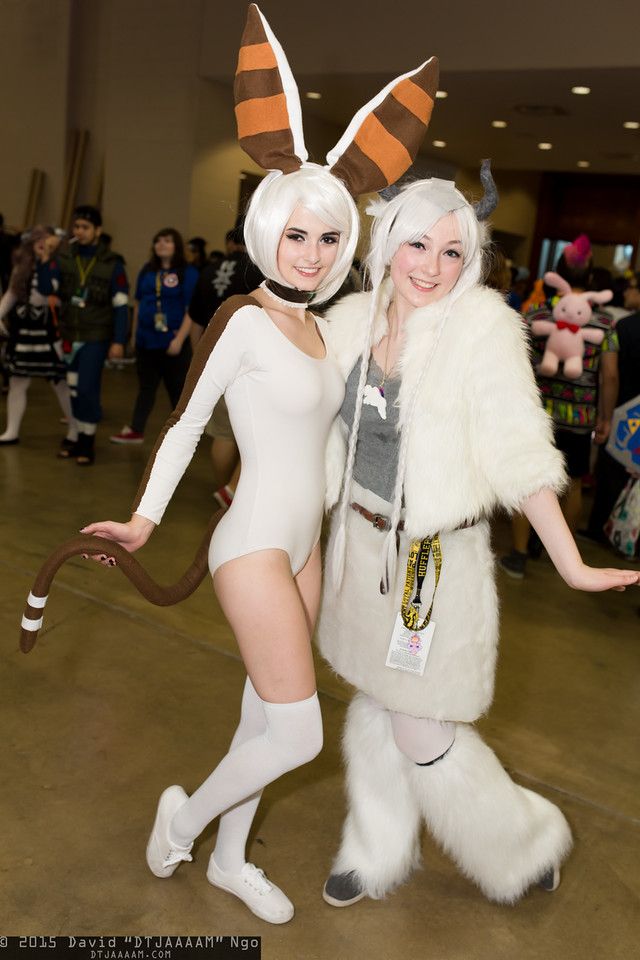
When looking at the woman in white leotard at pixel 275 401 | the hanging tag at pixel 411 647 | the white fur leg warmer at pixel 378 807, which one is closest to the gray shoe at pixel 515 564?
the white fur leg warmer at pixel 378 807

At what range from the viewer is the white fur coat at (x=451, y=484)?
1.58 metres

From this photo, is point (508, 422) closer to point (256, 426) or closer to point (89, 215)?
point (256, 426)

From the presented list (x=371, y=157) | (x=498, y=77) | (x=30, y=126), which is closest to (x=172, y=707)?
(x=371, y=157)

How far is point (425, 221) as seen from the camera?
1623mm

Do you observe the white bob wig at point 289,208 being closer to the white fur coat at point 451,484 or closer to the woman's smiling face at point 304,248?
the woman's smiling face at point 304,248

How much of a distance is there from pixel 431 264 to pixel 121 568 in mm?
796

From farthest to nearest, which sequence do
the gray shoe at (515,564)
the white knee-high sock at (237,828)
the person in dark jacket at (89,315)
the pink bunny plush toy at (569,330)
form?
the person in dark jacket at (89,315), the gray shoe at (515,564), the pink bunny plush toy at (569,330), the white knee-high sock at (237,828)

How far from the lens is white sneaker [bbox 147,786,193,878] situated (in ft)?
5.99

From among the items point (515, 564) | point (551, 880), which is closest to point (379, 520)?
point (551, 880)

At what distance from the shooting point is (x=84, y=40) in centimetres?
1059

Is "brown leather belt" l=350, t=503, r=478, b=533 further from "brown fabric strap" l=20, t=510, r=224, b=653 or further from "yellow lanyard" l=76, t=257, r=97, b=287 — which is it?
"yellow lanyard" l=76, t=257, r=97, b=287

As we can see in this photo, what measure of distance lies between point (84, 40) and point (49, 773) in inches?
413

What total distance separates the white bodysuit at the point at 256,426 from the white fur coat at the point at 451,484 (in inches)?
6.9

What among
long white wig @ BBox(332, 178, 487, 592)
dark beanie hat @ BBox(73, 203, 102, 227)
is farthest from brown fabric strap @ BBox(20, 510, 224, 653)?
dark beanie hat @ BBox(73, 203, 102, 227)
